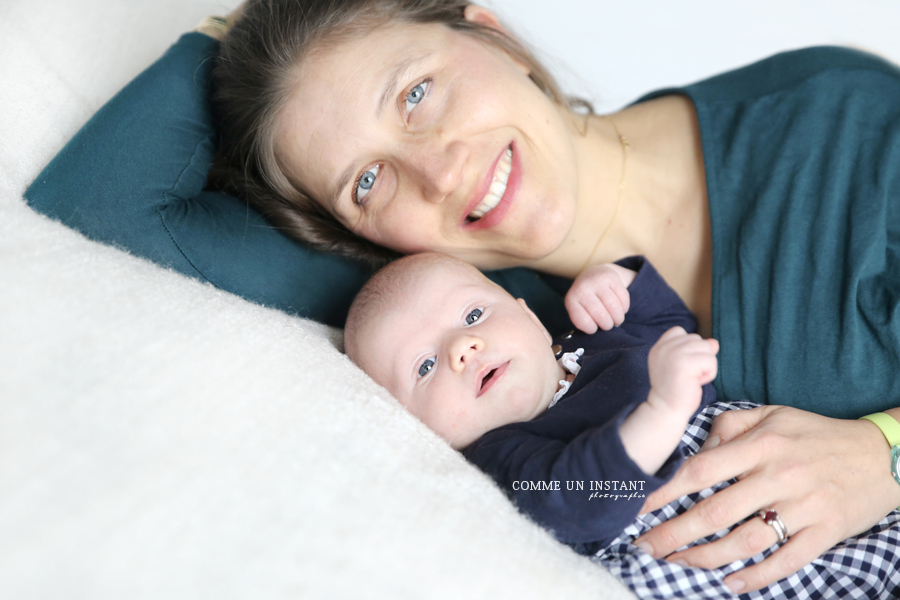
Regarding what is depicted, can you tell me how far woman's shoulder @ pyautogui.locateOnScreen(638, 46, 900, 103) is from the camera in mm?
1597

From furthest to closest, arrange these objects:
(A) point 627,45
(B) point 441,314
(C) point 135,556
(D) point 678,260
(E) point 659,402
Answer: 1. (A) point 627,45
2. (D) point 678,260
3. (B) point 441,314
4. (E) point 659,402
5. (C) point 135,556

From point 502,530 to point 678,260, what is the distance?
3.75 ft

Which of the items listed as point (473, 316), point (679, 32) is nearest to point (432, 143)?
point (473, 316)

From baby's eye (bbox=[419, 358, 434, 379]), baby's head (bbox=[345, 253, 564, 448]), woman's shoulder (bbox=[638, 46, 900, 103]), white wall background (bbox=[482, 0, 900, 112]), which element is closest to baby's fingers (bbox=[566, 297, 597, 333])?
baby's head (bbox=[345, 253, 564, 448])

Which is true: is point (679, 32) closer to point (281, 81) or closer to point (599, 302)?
point (599, 302)

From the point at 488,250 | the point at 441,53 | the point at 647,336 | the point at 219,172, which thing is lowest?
the point at 647,336

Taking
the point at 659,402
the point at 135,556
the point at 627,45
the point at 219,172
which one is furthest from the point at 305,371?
the point at 627,45

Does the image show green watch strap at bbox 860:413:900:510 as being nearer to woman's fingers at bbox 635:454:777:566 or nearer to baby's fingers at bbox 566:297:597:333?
woman's fingers at bbox 635:454:777:566

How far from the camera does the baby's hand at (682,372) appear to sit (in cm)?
94

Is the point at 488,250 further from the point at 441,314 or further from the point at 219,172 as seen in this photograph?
the point at 219,172

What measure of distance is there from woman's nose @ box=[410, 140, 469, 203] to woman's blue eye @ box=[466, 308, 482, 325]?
0.29 meters

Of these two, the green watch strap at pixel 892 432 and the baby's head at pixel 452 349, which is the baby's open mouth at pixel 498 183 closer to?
the baby's head at pixel 452 349

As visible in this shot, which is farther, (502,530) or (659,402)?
(659,402)

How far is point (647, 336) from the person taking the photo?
1531 millimetres
